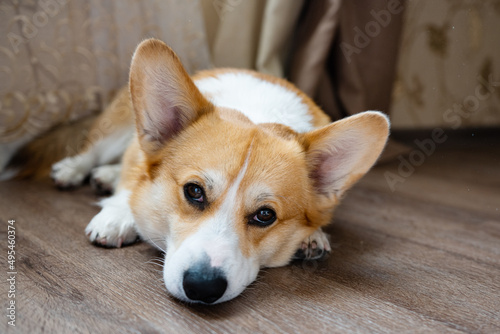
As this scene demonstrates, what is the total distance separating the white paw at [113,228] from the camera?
1.14m

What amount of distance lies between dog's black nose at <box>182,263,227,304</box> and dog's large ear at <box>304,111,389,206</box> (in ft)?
1.37

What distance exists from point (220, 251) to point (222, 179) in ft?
0.54

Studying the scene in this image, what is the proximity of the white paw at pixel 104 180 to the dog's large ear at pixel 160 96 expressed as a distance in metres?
0.52

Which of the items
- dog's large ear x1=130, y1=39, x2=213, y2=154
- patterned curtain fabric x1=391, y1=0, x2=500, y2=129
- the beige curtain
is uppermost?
dog's large ear x1=130, y1=39, x2=213, y2=154

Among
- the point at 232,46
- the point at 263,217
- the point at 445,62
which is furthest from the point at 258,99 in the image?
the point at 445,62

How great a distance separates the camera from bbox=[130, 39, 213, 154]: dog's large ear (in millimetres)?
1032

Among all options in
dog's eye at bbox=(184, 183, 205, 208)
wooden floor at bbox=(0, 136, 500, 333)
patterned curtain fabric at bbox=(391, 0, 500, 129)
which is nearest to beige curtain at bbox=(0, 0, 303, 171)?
wooden floor at bbox=(0, 136, 500, 333)

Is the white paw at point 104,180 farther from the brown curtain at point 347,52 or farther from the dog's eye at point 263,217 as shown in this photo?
the brown curtain at point 347,52

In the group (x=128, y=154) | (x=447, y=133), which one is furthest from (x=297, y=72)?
(x=447, y=133)

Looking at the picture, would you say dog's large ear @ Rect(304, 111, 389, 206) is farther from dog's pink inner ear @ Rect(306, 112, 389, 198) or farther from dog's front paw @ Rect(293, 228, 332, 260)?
dog's front paw @ Rect(293, 228, 332, 260)

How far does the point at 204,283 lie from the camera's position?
2.79ft

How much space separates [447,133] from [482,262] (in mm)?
2413

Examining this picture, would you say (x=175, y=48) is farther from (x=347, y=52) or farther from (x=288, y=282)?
(x=288, y=282)

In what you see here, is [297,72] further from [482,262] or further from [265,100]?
[482,262]
